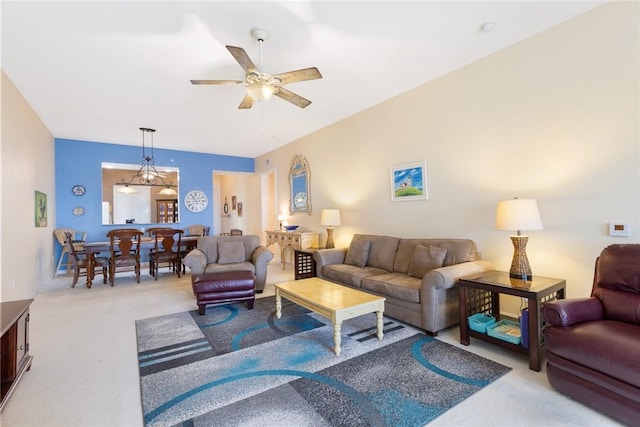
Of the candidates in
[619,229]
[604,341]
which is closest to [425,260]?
[619,229]

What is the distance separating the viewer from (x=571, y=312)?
1.89 m

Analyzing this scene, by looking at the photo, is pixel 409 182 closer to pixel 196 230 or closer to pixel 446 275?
pixel 446 275

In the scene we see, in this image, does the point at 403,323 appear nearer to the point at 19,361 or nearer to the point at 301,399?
the point at 301,399

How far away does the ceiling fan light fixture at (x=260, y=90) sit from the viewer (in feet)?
8.98

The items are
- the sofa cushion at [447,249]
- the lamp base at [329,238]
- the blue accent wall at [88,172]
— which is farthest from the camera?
the blue accent wall at [88,172]

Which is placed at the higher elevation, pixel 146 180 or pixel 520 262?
pixel 146 180

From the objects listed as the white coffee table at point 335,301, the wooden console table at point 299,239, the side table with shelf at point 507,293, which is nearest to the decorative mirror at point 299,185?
the wooden console table at point 299,239

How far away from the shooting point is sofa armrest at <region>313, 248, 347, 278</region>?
4254mm

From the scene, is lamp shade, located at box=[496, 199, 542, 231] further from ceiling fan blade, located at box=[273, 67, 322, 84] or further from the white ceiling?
ceiling fan blade, located at box=[273, 67, 322, 84]

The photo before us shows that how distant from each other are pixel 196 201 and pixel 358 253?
5.13 metres

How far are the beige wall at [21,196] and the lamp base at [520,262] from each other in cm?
523

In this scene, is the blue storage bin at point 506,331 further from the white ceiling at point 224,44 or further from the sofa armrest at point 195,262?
the sofa armrest at point 195,262

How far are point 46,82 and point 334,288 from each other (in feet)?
14.0

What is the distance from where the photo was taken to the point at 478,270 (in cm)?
292
